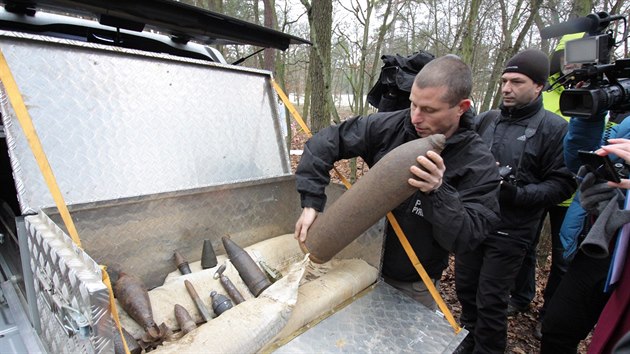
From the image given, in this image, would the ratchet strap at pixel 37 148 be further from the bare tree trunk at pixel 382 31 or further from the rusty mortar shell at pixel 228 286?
the bare tree trunk at pixel 382 31

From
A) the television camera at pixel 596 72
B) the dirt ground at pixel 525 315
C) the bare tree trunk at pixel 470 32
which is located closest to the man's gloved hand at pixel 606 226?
the television camera at pixel 596 72

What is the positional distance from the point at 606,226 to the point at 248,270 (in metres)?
1.85

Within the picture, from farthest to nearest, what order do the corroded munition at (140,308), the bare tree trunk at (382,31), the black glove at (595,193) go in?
the bare tree trunk at (382,31) → the black glove at (595,193) → the corroded munition at (140,308)

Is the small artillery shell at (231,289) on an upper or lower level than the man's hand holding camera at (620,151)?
lower

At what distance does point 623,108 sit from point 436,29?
10.0 meters

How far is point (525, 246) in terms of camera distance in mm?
2646

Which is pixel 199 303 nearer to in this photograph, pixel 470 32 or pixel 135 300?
pixel 135 300

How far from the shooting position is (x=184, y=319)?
166 cm

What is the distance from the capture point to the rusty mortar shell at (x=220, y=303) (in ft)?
5.89

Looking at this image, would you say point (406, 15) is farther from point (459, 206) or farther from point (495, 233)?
point (459, 206)

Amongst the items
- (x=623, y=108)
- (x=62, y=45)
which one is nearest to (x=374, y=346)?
(x=623, y=108)

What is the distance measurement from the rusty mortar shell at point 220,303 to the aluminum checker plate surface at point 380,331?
44 cm

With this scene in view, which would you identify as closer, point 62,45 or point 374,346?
point 374,346

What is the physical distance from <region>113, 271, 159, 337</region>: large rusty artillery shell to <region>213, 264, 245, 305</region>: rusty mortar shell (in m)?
0.40
